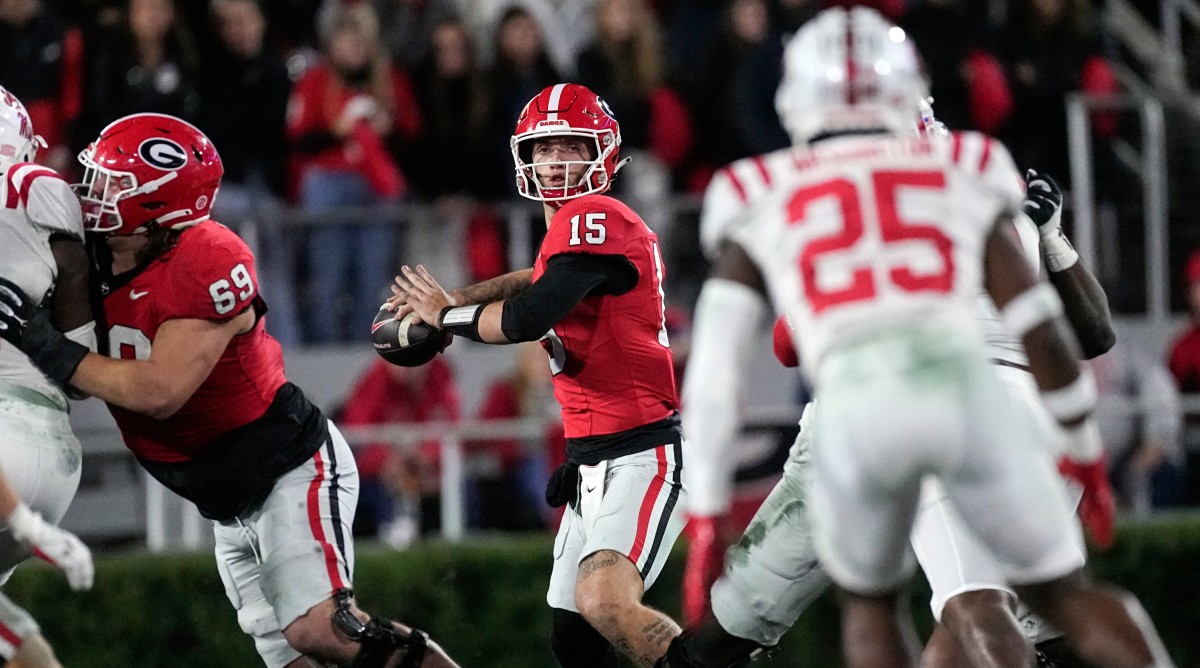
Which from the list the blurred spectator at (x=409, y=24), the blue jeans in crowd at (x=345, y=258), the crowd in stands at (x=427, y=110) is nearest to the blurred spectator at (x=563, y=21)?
the blurred spectator at (x=409, y=24)

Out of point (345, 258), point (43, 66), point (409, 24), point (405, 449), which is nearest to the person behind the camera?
point (405, 449)

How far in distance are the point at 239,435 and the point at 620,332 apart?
1236mm

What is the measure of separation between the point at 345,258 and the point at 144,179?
417cm

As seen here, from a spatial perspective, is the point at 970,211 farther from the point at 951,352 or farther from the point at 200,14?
the point at 200,14

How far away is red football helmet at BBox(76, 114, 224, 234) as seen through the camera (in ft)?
16.9

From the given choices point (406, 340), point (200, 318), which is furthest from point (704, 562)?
point (200, 318)

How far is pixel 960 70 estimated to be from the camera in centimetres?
955

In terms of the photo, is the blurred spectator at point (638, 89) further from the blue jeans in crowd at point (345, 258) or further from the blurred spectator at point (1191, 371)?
the blurred spectator at point (1191, 371)

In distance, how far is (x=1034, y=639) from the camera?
17.6ft

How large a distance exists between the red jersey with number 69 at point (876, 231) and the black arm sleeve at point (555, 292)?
46.7 inches

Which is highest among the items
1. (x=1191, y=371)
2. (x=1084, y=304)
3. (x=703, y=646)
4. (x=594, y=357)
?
(x=1084, y=304)

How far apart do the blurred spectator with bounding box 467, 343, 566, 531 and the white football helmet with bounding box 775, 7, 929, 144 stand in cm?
473

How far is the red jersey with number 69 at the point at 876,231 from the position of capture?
3857 millimetres

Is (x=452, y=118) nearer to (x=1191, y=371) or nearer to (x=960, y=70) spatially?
(x=960, y=70)
